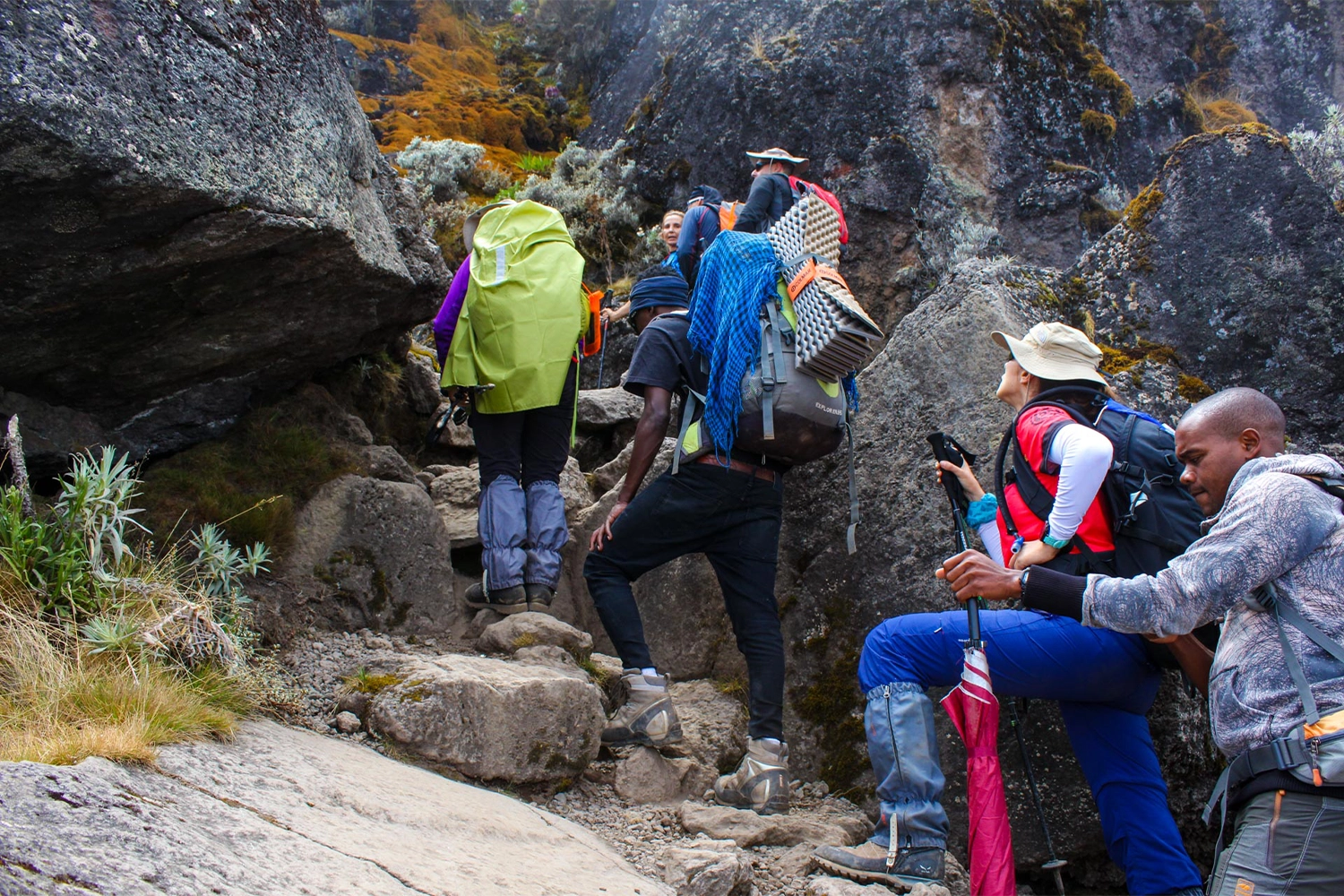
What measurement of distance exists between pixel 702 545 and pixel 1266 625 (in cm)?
274

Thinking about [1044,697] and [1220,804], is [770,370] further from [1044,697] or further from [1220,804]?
[1220,804]

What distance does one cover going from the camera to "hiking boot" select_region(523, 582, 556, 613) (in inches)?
226

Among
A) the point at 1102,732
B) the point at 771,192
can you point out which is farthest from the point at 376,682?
the point at 771,192

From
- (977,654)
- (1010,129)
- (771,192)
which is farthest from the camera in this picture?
(1010,129)

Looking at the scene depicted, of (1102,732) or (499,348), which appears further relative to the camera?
(499,348)

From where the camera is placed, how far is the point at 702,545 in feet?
16.6

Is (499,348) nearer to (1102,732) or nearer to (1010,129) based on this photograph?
(1102,732)

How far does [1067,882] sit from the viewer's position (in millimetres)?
4574

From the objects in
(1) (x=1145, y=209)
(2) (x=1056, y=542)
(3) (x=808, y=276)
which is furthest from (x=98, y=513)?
(1) (x=1145, y=209)

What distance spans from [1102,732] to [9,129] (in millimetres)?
4741

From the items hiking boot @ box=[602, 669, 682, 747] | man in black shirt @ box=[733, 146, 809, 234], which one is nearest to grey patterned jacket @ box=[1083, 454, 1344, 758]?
hiking boot @ box=[602, 669, 682, 747]

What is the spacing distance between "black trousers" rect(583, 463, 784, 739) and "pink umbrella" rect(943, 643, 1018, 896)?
1340 mm

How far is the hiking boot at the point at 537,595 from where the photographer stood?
5.75 m

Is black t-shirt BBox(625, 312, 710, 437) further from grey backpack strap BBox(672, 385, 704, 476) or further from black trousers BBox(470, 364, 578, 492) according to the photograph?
black trousers BBox(470, 364, 578, 492)
